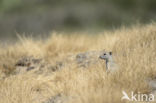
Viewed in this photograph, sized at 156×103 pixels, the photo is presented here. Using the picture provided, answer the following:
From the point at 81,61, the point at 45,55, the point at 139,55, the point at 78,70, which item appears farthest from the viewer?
the point at 45,55

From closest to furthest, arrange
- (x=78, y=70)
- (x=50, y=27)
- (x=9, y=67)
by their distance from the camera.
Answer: (x=78, y=70)
(x=9, y=67)
(x=50, y=27)

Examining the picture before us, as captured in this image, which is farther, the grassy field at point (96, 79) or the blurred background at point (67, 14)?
the blurred background at point (67, 14)

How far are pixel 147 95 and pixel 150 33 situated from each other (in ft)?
9.81

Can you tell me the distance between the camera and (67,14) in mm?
28453

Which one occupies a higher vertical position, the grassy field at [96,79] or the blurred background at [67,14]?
the grassy field at [96,79]

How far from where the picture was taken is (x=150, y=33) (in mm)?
8203

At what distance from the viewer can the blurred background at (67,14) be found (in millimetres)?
23875

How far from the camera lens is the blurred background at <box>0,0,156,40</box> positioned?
23.9m

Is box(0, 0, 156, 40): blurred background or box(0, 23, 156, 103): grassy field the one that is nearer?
box(0, 23, 156, 103): grassy field

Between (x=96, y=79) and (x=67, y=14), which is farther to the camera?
(x=67, y=14)

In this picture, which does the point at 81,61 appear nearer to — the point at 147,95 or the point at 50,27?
the point at 147,95

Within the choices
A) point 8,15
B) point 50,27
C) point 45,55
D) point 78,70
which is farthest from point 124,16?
point 78,70

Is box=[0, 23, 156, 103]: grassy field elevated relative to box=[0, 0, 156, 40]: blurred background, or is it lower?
elevated

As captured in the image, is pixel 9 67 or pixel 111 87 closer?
pixel 111 87
